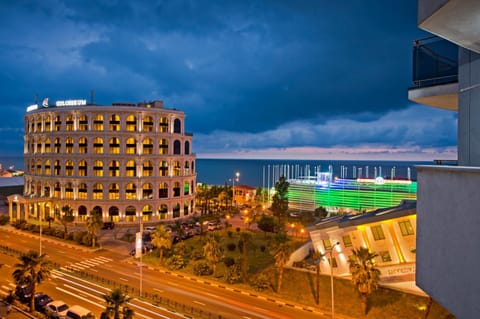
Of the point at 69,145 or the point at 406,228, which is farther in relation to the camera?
the point at 69,145

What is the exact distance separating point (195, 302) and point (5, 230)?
6226 cm

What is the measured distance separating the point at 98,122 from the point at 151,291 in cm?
5932

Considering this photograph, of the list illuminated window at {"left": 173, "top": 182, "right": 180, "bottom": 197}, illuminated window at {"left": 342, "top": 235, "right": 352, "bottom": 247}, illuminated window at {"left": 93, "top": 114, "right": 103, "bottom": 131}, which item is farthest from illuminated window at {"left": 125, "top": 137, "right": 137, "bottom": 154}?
illuminated window at {"left": 342, "top": 235, "right": 352, "bottom": 247}

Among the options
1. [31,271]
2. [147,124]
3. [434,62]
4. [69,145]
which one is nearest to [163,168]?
[147,124]

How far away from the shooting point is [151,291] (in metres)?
41.3

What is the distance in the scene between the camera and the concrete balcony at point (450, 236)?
7242 millimetres

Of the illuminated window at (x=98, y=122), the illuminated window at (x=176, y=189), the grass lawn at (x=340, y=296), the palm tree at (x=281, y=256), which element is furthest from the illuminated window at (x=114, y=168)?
the palm tree at (x=281, y=256)

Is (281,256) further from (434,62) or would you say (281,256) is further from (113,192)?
(113,192)

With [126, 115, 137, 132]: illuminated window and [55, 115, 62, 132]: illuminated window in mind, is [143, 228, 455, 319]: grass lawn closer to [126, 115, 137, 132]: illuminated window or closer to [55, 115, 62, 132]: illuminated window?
[126, 115, 137, 132]: illuminated window

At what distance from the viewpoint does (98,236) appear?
Answer: 71.3 metres

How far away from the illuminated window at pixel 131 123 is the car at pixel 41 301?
55776 millimetres

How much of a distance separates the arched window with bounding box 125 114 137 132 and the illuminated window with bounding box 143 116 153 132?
2.36 m

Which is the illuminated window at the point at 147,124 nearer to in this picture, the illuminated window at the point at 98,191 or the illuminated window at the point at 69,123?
the illuminated window at the point at 98,191

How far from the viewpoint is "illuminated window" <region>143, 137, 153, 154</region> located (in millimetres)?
87000
